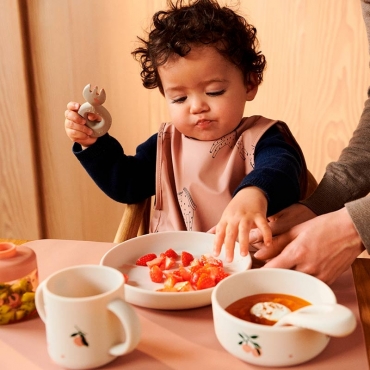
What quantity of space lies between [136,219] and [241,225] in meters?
0.54

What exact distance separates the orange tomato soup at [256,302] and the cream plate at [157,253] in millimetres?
76

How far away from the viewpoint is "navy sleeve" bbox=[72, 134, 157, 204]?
1.40m

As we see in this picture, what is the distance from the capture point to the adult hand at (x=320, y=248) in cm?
89

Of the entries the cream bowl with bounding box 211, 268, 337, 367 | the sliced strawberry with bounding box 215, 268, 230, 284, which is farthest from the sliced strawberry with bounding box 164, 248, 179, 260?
the cream bowl with bounding box 211, 268, 337, 367

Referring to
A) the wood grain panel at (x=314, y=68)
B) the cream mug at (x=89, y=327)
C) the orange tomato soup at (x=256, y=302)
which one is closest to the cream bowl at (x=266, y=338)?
the orange tomato soup at (x=256, y=302)

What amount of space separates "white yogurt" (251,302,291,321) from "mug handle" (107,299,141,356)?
169 millimetres

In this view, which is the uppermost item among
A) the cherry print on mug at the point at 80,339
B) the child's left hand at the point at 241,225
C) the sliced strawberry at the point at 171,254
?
the child's left hand at the point at 241,225

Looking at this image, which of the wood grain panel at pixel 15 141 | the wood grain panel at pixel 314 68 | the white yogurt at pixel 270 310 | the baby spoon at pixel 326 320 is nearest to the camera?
the baby spoon at pixel 326 320

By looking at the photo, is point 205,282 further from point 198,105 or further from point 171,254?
point 198,105

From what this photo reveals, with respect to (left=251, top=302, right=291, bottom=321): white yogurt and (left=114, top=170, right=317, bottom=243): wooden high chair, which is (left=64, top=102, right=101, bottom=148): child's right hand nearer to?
(left=114, top=170, right=317, bottom=243): wooden high chair

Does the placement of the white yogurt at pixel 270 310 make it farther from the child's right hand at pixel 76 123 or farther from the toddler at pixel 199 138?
the child's right hand at pixel 76 123

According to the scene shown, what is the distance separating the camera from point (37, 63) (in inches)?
90.4

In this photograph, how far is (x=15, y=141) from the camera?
234 cm

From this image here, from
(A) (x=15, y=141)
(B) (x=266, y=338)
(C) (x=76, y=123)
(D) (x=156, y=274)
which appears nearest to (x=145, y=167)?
(C) (x=76, y=123)
